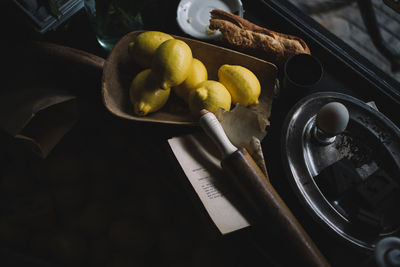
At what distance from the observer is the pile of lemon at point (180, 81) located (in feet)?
2.10

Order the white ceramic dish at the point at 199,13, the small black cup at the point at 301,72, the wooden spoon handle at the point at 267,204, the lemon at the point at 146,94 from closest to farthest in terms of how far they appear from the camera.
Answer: the wooden spoon handle at the point at 267,204 < the lemon at the point at 146,94 < the small black cup at the point at 301,72 < the white ceramic dish at the point at 199,13

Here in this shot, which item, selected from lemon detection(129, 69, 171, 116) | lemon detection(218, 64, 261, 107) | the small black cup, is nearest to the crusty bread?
the small black cup

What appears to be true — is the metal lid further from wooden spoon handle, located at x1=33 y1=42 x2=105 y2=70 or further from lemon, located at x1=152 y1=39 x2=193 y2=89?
→ wooden spoon handle, located at x1=33 y1=42 x2=105 y2=70

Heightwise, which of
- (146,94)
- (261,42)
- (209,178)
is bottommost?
(209,178)

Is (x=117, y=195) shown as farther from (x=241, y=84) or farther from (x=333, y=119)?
(x=333, y=119)

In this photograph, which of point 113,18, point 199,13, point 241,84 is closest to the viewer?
point 241,84

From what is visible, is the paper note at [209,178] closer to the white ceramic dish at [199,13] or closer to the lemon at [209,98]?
the lemon at [209,98]

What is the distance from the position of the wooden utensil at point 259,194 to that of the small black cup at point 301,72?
26 cm

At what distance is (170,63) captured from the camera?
2.07ft

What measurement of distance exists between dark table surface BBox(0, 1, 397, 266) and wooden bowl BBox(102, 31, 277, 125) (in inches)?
2.0

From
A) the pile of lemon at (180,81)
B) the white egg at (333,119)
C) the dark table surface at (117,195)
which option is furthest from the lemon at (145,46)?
the white egg at (333,119)

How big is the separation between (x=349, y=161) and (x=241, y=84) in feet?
1.00

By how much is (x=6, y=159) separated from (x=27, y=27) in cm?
40

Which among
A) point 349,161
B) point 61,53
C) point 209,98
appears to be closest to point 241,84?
point 209,98
